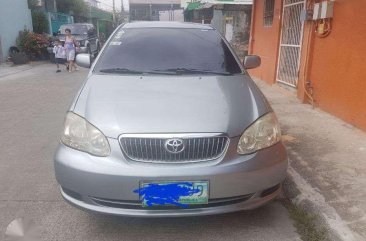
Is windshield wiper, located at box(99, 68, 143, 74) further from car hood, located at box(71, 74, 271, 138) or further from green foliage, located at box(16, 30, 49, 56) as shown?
green foliage, located at box(16, 30, 49, 56)

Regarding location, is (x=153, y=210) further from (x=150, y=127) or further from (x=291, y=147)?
(x=291, y=147)

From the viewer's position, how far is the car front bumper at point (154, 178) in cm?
256

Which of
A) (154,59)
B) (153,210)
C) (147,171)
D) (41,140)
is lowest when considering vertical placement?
(41,140)

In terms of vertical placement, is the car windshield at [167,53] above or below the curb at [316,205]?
above

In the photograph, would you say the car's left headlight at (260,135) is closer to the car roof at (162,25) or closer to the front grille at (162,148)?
the front grille at (162,148)

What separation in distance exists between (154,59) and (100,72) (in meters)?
0.58

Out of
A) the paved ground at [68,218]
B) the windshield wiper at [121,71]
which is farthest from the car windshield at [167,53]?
the paved ground at [68,218]

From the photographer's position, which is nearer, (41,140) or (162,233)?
(162,233)

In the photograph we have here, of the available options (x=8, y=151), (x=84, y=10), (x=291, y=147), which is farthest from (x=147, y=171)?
(x=84, y=10)

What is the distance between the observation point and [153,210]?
2.65 meters

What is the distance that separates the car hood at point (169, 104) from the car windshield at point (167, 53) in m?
0.23

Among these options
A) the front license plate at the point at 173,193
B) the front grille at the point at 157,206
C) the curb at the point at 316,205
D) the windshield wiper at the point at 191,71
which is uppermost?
the windshield wiper at the point at 191,71

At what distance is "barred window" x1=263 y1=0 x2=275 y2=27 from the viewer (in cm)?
980

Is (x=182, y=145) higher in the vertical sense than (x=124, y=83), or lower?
lower
